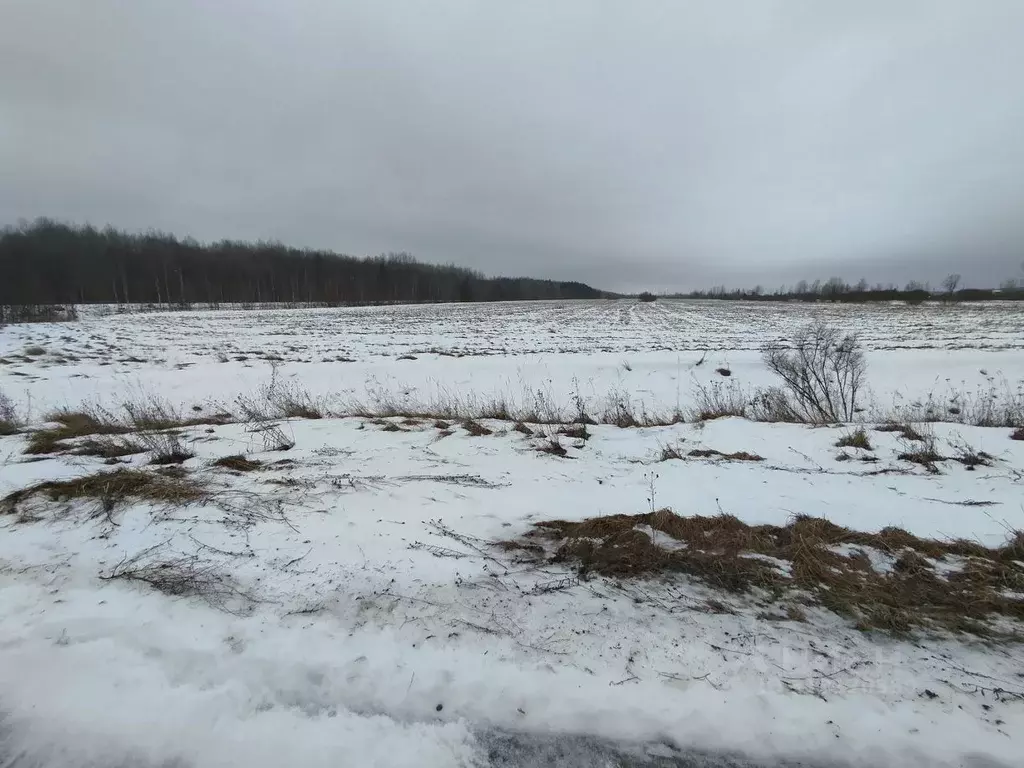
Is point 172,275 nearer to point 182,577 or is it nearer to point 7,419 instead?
point 7,419

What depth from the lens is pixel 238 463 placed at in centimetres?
494

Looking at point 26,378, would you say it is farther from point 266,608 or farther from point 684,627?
point 684,627

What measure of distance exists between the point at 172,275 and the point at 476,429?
81.4 metres

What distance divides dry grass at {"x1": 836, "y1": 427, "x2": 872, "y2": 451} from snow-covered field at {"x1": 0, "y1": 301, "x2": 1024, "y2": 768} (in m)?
0.29

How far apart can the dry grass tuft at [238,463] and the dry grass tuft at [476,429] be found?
2.77 metres

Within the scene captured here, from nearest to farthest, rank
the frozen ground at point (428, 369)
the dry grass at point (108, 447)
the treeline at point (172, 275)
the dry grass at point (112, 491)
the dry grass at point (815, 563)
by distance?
the dry grass at point (815, 563) < the dry grass at point (112, 491) < the dry grass at point (108, 447) < the frozen ground at point (428, 369) < the treeline at point (172, 275)

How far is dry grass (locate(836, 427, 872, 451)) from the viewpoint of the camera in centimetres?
571

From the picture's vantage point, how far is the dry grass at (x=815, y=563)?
2.63m

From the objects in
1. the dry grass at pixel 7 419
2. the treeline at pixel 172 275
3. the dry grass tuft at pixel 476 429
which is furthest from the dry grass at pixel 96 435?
the treeline at pixel 172 275

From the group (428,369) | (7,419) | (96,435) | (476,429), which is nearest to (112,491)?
(96,435)

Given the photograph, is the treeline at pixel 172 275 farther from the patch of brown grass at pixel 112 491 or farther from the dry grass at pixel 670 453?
the dry grass at pixel 670 453

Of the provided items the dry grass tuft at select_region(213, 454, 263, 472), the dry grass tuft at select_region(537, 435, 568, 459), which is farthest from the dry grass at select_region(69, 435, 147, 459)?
the dry grass tuft at select_region(537, 435, 568, 459)

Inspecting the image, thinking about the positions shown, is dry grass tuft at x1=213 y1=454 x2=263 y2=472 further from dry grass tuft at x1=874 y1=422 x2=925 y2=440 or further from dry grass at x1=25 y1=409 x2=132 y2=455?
dry grass tuft at x1=874 y1=422 x2=925 y2=440

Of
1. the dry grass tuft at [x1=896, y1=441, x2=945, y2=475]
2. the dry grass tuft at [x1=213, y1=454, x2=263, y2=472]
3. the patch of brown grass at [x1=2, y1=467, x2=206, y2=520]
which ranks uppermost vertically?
the dry grass tuft at [x1=896, y1=441, x2=945, y2=475]
